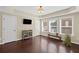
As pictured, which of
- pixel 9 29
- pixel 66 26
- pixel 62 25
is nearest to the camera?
pixel 9 29

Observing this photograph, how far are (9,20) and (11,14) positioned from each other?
0.21 m

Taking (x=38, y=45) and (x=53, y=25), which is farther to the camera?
(x=53, y=25)

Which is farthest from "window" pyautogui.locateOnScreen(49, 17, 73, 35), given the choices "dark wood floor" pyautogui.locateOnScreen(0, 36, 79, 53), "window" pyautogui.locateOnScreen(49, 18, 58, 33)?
"dark wood floor" pyautogui.locateOnScreen(0, 36, 79, 53)

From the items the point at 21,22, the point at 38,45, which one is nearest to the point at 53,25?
the point at 38,45

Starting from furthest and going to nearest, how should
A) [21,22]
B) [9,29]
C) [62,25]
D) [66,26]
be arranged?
[62,25], [66,26], [21,22], [9,29]

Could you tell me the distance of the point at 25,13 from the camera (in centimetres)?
296

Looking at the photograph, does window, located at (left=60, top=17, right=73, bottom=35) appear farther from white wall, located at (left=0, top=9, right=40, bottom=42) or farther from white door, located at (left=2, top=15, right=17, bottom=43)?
white door, located at (left=2, top=15, right=17, bottom=43)

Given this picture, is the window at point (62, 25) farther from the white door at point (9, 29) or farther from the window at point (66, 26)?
the white door at point (9, 29)

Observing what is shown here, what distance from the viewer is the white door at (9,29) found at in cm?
281

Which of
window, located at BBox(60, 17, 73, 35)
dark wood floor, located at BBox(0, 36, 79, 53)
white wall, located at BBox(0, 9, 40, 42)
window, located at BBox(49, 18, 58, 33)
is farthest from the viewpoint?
window, located at BBox(49, 18, 58, 33)

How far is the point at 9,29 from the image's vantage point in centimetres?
296

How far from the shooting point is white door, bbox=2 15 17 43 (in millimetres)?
2810

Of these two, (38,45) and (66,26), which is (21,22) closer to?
(38,45)
